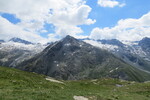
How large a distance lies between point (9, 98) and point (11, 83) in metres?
12.7

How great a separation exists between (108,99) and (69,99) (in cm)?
833

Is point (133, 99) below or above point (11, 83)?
below

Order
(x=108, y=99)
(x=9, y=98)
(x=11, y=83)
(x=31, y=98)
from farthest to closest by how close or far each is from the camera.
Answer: (x=11, y=83), (x=108, y=99), (x=31, y=98), (x=9, y=98)

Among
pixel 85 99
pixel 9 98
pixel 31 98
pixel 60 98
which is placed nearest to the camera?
pixel 9 98

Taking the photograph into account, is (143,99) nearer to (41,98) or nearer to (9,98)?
(41,98)

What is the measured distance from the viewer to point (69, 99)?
25297mm

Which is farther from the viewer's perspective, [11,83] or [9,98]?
[11,83]

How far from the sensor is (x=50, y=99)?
23.5m

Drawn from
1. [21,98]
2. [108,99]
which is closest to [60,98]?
[21,98]

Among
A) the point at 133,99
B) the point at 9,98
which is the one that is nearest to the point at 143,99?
the point at 133,99

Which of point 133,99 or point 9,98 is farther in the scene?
point 133,99

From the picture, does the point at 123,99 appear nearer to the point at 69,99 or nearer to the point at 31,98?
the point at 69,99

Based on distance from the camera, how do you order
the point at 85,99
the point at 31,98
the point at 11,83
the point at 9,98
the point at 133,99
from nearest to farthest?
1. the point at 9,98
2. the point at 31,98
3. the point at 85,99
4. the point at 11,83
5. the point at 133,99

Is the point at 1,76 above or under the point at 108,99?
above
